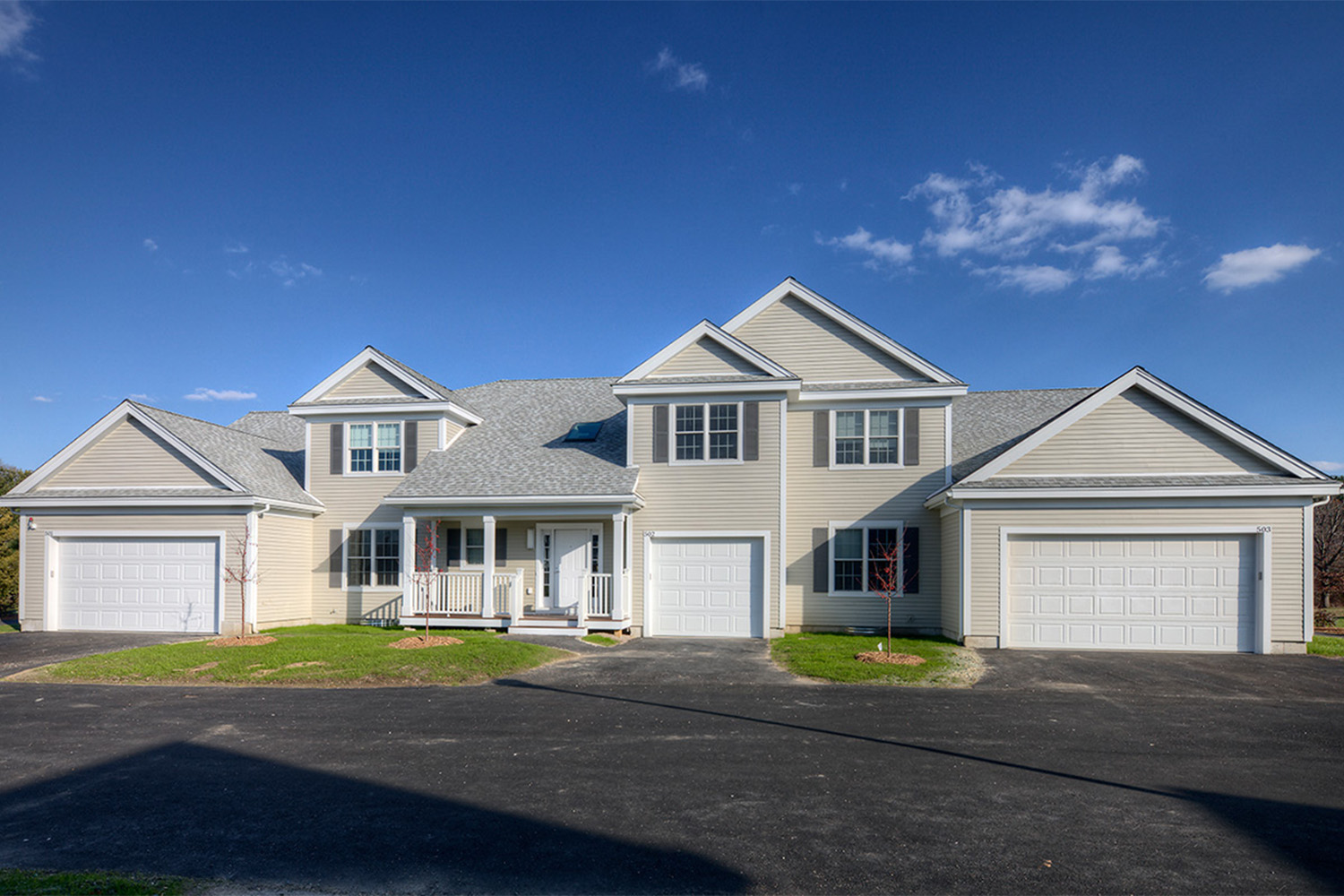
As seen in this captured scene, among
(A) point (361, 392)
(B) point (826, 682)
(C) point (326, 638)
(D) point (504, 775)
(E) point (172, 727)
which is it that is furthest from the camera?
(A) point (361, 392)

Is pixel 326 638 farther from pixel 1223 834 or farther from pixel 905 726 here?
pixel 1223 834

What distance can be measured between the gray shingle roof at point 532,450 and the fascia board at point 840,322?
4.47m

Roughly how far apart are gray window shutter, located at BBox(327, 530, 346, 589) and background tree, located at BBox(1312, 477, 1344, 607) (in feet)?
85.2

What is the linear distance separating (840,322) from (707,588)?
23.3 ft

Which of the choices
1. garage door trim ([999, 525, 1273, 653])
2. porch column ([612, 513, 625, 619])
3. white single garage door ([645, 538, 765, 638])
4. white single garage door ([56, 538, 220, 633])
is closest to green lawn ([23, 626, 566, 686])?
porch column ([612, 513, 625, 619])

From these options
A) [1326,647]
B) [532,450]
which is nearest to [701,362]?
[532,450]

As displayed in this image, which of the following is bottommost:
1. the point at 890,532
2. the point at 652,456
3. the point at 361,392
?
the point at 890,532

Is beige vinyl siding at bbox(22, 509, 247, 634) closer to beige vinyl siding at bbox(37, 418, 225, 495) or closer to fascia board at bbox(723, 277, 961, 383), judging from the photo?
beige vinyl siding at bbox(37, 418, 225, 495)

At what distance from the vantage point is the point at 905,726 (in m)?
9.55

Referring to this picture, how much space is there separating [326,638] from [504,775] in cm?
1034

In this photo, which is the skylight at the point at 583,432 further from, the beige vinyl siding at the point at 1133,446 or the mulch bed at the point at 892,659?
the beige vinyl siding at the point at 1133,446

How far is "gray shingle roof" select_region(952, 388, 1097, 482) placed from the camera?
771 inches

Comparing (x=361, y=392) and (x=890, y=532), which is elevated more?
(x=361, y=392)


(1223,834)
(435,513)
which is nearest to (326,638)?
(435,513)
